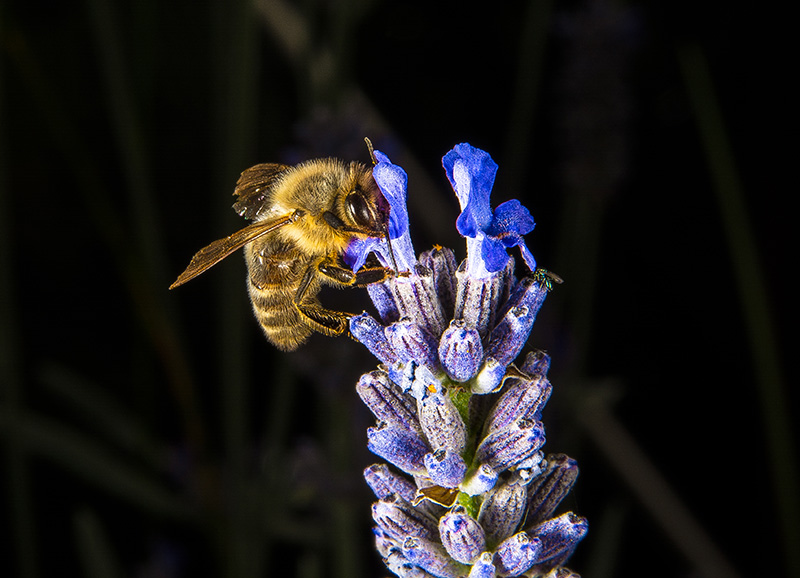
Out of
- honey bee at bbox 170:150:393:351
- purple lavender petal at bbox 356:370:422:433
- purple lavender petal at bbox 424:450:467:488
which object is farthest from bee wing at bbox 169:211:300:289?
purple lavender petal at bbox 424:450:467:488

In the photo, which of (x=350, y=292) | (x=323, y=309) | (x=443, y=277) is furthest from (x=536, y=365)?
(x=350, y=292)

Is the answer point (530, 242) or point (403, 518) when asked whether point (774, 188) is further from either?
point (403, 518)

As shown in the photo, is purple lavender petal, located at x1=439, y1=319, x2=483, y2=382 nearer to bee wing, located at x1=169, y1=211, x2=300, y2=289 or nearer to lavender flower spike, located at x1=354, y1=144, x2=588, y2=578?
lavender flower spike, located at x1=354, y1=144, x2=588, y2=578

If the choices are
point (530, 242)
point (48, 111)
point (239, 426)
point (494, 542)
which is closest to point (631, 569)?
point (530, 242)

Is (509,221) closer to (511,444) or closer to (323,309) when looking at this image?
(511,444)

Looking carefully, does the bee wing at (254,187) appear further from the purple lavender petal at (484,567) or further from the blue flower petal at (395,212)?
the purple lavender petal at (484,567)

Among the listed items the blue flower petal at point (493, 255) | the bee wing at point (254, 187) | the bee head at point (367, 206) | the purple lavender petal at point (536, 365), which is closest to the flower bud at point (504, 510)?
the purple lavender petal at point (536, 365)
